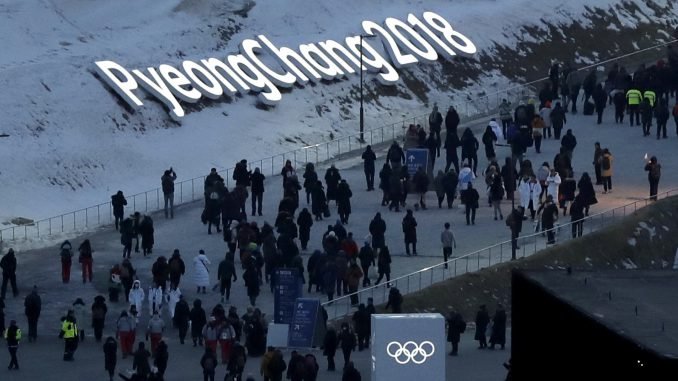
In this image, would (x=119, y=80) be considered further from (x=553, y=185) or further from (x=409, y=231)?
(x=409, y=231)

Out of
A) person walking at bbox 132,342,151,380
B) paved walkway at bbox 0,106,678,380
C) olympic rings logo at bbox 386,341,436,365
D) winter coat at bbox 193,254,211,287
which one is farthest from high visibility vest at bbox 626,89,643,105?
olympic rings logo at bbox 386,341,436,365

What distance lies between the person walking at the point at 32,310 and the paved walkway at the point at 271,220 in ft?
0.92

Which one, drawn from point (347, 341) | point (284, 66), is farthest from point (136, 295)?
point (284, 66)

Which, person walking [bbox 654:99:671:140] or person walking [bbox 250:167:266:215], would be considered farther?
person walking [bbox 654:99:671:140]

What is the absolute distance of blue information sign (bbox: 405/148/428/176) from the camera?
42.2 meters

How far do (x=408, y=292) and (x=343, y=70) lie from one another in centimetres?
1918

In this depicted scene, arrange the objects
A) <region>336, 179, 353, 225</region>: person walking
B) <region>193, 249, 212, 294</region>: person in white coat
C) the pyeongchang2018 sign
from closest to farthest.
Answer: <region>193, 249, 212, 294</region>: person in white coat
<region>336, 179, 353, 225</region>: person walking
the pyeongchang2018 sign

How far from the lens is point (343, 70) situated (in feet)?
177

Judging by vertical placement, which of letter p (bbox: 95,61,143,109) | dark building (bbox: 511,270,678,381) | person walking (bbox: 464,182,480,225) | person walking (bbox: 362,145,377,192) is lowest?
dark building (bbox: 511,270,678,381)

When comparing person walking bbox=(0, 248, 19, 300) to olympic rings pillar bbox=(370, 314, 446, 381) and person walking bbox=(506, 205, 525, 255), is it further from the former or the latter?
olympic rings pillar bbox=(370, 314, 446, 381)

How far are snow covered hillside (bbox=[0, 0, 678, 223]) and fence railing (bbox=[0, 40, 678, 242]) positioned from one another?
495 millimetres

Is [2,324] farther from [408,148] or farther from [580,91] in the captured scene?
[580,91]

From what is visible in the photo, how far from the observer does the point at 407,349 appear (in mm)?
24703

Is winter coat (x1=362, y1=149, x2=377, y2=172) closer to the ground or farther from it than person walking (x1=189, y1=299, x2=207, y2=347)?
farther from it
